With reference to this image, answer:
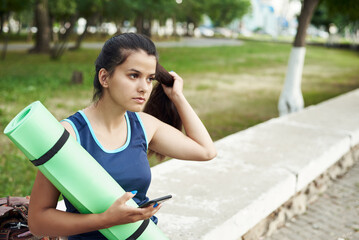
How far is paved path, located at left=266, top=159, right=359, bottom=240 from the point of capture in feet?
12.0

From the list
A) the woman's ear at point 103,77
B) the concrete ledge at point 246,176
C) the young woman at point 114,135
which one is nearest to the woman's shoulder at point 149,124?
the young woman at point 114,135

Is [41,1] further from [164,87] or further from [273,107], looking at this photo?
[164,87]

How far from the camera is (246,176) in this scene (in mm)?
3826

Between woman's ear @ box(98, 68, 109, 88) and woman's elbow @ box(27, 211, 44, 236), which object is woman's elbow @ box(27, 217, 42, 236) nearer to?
woman's elbow @ box(27, 211, 44, 236)

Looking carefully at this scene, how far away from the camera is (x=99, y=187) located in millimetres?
1652

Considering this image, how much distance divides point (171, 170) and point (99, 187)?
226 cm

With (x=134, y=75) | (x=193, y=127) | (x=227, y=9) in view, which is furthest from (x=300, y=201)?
(x=227, y=9)

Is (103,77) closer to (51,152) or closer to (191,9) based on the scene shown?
(51,152)

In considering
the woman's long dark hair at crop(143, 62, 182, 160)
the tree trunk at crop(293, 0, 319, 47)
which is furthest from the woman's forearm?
the tree trunk at crop(293, 0, 319, 47)

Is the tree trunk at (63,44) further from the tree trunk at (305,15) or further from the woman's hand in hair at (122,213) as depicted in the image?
the woman's hand in hair at (122,213)

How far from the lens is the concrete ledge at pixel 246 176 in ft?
9.71

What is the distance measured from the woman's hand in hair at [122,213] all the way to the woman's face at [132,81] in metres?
0.43

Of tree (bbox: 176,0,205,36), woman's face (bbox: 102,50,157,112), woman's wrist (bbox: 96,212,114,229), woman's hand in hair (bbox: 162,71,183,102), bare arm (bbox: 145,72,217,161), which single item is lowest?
woman's wrist (bbox: 96,212,114,229)

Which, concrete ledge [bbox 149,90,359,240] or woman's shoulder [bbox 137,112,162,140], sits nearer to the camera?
woman's shoulder [bbox 137,112,162,140]
